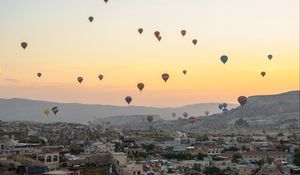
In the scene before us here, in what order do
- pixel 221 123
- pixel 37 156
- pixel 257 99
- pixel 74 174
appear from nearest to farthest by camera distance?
pixel 74 174, pixel 37 156, pixel 221 123, pixel 257 99

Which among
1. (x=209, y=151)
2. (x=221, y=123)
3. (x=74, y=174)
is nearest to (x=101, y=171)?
(x=74, y=174)

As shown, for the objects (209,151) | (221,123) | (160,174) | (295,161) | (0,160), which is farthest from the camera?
(221,123)

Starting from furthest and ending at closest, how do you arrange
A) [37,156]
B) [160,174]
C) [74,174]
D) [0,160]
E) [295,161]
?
1. [295,161]
2. [37,156]
3. [0,160]
4. [160,174]
5. [74,174]

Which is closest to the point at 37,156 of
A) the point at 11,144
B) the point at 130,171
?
the point at 130,171

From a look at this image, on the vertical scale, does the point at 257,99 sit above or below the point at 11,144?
above

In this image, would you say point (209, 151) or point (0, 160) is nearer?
point (0, 160)

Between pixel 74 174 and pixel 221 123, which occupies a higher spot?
pixel 221 123

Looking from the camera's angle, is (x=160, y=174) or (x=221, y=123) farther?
(x=221, y=123)

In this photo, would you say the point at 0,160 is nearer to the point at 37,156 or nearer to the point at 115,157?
the point at 37,156

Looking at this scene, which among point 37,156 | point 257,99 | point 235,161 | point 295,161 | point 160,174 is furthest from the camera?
point 257,99

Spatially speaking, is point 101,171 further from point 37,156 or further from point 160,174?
point 37,156
